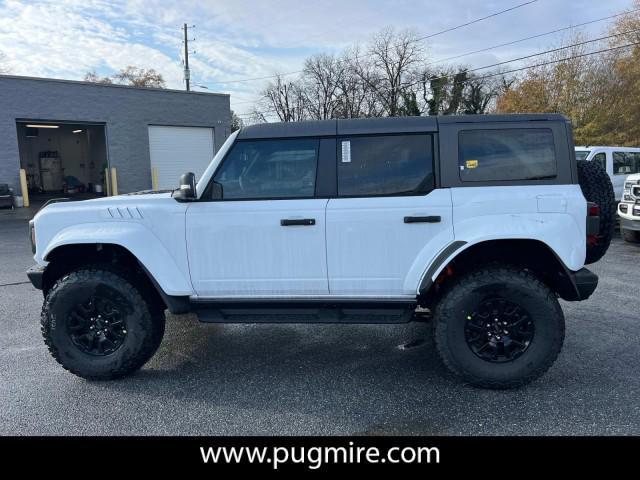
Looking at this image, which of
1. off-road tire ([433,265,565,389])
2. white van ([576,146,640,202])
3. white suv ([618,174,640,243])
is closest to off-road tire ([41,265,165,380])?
off-road tire ([433,265,565,389])

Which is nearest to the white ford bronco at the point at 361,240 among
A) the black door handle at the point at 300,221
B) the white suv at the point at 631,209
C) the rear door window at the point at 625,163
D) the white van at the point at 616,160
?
the black door handle at the point at 300,221

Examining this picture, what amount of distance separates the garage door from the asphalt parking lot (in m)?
19.4

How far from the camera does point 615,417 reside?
314 cm

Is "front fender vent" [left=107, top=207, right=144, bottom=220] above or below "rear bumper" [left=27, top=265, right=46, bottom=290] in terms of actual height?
above

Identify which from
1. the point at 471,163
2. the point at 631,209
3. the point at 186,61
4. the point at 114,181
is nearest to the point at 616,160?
the point at 631,209

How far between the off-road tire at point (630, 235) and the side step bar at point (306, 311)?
818 centimetres

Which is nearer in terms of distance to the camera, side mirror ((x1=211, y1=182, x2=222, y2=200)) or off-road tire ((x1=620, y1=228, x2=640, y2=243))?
side mirror ((x1=211, y1=182, x2=222, y2=200))

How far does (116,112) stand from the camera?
72.2 feet

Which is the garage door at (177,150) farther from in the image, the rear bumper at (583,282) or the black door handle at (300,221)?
the rear bumper at (583,282)

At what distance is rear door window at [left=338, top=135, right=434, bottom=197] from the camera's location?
361cm

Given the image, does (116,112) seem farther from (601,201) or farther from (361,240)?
(601,201)

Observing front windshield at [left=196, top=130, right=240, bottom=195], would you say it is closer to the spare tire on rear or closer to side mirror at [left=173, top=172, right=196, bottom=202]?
side mirror at [left=173, top=172, right=196, bottom=202]
